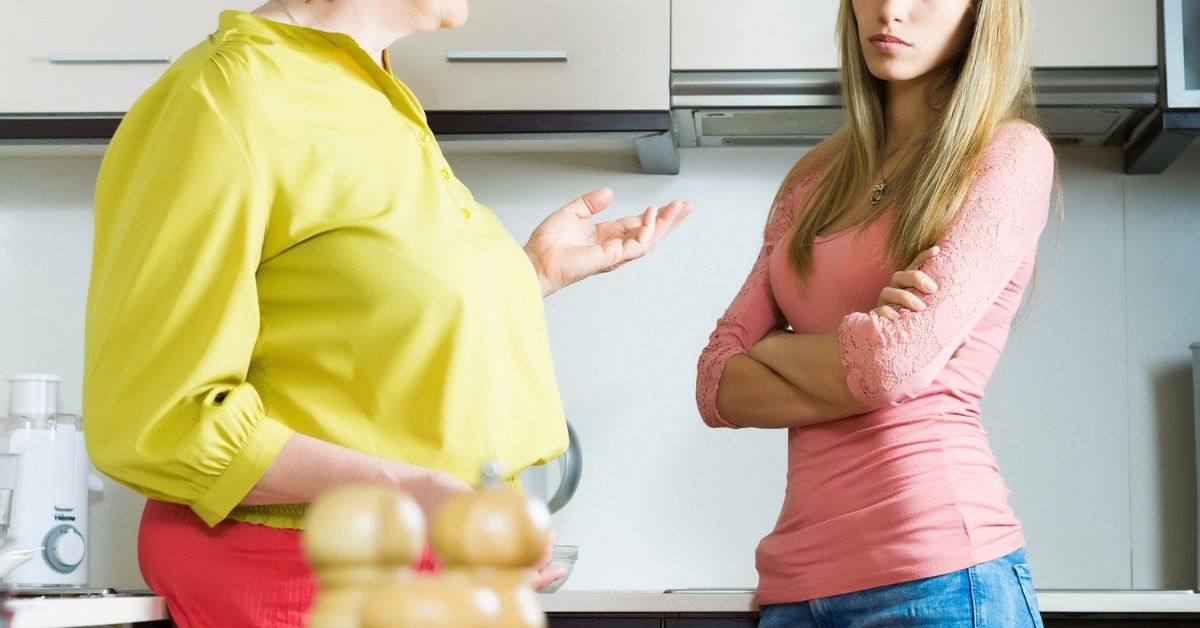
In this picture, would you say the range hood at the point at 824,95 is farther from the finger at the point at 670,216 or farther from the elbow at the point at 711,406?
the elbow at the point at 711,406

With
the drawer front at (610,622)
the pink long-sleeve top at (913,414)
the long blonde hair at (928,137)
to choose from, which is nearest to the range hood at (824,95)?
the long blonde hair at (928,137)

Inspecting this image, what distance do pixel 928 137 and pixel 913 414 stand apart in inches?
12.1

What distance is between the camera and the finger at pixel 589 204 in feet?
4.46

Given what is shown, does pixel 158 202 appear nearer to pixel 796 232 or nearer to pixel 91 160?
pixel 796 232

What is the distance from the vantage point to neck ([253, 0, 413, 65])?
1.04 meters

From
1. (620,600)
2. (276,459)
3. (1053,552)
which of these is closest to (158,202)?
(276,459)

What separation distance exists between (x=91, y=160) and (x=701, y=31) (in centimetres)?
115

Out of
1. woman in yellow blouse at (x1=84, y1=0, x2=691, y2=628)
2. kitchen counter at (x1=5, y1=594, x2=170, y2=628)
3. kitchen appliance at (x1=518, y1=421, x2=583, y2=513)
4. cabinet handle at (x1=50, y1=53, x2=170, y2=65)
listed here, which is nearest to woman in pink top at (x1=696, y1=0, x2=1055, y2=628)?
woman in yellow blouse at (x1=84, y1=0, x2=691, y2=628)

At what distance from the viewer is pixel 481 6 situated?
1894 millimetres

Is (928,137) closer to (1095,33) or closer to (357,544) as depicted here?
(1095,33)

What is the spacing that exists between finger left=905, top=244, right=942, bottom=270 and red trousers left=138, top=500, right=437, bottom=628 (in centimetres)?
55

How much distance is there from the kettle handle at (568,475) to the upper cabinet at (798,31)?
0.65m

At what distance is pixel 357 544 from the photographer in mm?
312

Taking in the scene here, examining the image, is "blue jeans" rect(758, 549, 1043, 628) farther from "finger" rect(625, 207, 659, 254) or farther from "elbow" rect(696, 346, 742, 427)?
"finger" rect(625, 207, 659, 254)
